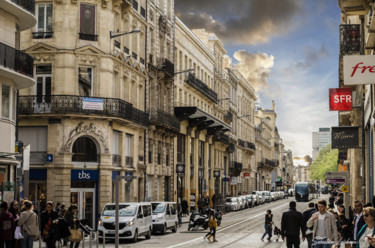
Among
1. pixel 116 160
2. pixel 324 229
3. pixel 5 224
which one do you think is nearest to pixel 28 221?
pixel 5 224

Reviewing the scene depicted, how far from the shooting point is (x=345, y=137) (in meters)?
32.8

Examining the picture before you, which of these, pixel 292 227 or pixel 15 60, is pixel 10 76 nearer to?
pixel 15 60

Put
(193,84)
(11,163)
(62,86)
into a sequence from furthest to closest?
(193,84)
(62,86)
(11,163)

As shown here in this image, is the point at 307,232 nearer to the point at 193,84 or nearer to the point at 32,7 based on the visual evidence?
the point at 32,7

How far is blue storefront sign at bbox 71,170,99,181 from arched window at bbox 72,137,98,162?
2.41 ft

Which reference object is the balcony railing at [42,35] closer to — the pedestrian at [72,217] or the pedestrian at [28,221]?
the pedestrian at [72,217]

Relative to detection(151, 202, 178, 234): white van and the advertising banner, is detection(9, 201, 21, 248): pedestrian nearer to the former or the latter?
detection(151, 202, 178, 234): white van

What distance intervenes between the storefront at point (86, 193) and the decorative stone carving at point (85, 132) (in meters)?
1.59

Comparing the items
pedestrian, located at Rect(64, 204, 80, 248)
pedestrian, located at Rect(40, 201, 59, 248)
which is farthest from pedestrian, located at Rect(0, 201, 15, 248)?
pedestrian, located at Rect(64, 204, 80, 248)

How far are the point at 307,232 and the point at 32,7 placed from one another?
15.9 metres

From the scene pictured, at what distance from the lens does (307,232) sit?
20.2 m

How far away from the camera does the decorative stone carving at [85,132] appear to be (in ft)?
128

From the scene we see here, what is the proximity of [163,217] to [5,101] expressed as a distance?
12091mm

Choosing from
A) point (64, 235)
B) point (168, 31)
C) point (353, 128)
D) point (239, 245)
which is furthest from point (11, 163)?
point (168, 31)
